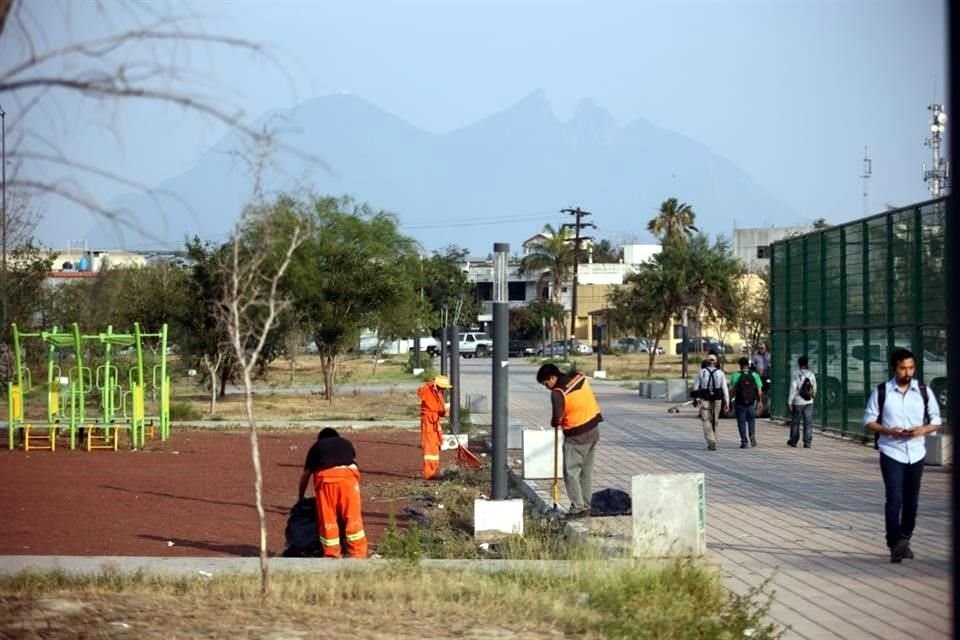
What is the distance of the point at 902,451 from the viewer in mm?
11844

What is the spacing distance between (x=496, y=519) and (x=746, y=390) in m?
12.1

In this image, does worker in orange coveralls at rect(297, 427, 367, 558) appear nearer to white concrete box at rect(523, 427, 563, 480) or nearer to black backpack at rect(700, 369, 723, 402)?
white concrete box at rect(523, 427, 563, 480)

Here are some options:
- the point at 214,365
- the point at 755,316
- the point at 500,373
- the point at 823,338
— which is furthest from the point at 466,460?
the point at 755,316

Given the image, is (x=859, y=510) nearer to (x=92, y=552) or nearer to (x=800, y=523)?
(x=800, y=523)

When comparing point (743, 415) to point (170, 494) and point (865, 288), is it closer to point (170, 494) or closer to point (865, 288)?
point (865, 288)

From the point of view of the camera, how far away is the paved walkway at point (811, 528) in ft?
31.9

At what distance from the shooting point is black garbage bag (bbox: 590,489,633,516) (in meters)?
15.0

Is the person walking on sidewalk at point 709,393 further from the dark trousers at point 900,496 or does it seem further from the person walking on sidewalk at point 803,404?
the dark trousers at point 900,496

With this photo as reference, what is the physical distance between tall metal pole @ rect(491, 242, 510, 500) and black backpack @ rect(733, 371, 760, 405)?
991 cm

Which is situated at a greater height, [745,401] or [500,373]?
[500,373]

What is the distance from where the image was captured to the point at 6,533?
15352 mm

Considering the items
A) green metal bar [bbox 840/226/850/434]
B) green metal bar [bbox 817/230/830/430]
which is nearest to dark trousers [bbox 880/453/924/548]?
green metal bar [bbox 840/226/850/434]

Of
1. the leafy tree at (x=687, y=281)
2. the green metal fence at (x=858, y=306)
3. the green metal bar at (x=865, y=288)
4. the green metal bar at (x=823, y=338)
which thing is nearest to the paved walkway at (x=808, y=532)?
the green metal bar at (x=823, y=338)

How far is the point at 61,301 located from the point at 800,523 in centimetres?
3565
